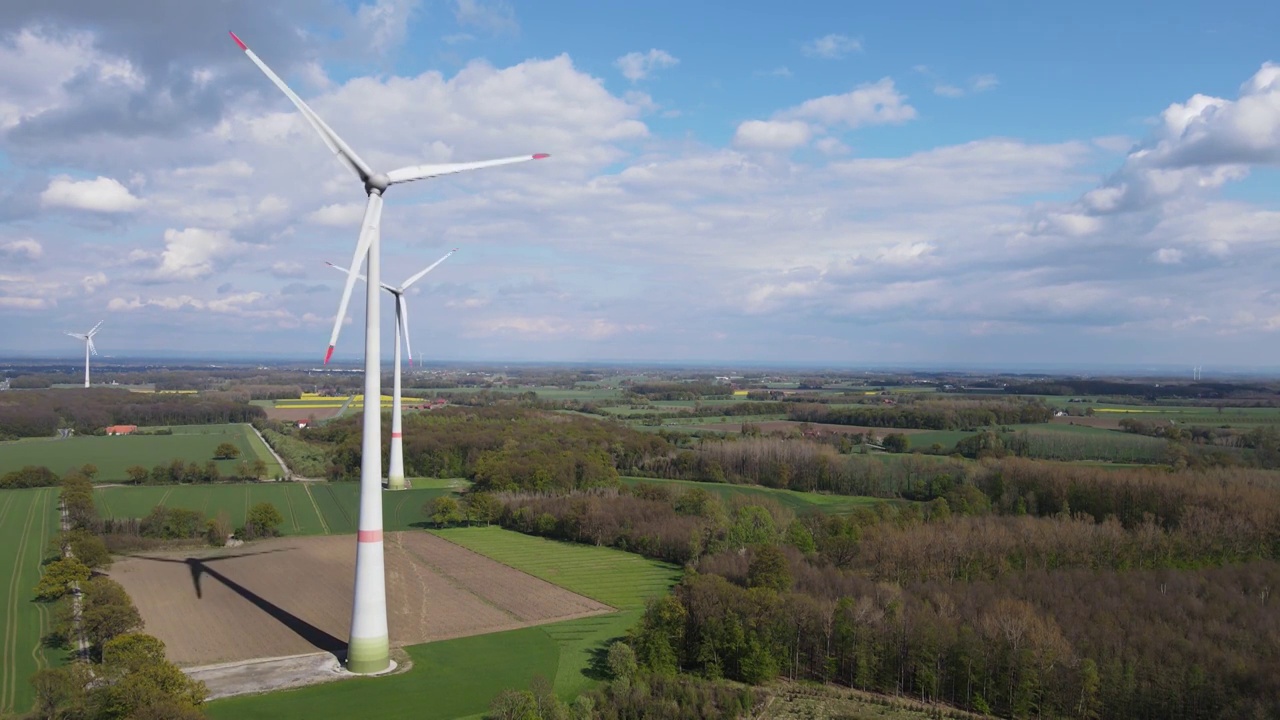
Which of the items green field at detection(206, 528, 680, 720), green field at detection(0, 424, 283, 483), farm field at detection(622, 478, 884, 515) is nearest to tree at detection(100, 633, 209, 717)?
green field at detection(206, 528, 680, 720)

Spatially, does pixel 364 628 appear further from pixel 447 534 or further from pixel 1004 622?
pixel 447 534

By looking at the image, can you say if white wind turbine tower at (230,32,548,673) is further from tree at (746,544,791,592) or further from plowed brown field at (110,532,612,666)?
tree at (746,544,791,592)

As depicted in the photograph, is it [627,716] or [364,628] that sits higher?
[364,628]

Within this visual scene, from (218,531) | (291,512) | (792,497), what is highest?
(218,531)

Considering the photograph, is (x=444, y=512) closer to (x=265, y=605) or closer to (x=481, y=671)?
(x=265, y=605)

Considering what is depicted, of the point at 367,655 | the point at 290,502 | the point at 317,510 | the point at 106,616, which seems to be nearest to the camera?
the point at 367,655

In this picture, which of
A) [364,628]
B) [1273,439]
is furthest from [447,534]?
[1273,439]

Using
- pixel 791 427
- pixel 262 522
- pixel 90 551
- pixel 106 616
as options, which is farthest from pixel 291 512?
pixel 791 427
